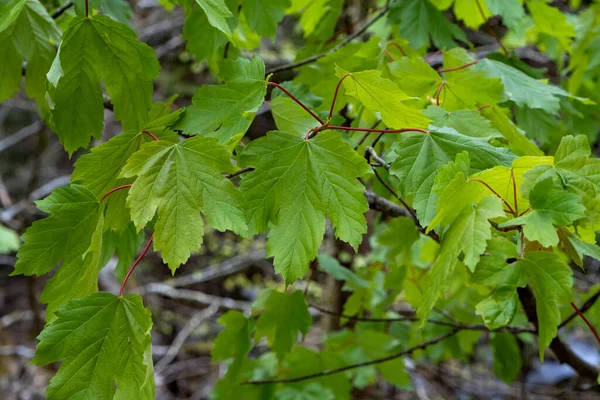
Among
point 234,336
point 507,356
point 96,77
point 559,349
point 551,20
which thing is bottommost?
point 507,356

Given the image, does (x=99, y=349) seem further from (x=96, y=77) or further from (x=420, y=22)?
(x=420, y=22)

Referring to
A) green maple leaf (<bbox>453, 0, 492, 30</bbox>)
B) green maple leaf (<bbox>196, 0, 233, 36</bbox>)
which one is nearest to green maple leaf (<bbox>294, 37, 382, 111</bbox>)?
green maple leaf (<bbox>196, 0, 233, 36</bbox>)

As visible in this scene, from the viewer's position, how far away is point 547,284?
80 centimetres

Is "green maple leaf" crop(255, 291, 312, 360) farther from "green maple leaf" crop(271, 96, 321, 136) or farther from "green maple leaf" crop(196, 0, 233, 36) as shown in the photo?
"green maple leaf" crop(196, 0, 233, 36)

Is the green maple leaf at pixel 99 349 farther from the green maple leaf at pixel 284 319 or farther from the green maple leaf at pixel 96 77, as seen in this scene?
the green maple leaf at pixel 284 319

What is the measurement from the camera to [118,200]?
986 mm

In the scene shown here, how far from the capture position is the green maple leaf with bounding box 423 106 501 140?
0.99m

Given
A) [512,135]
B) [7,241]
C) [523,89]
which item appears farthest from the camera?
[7,241]

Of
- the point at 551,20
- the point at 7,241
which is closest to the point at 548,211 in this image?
the point at 551,20

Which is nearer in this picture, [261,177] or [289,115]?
[261,177]

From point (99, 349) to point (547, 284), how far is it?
695 mm

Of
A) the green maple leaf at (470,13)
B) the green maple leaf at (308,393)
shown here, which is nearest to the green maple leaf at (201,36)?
the green maple leaf at (470,13)

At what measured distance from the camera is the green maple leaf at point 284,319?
4.54 feet

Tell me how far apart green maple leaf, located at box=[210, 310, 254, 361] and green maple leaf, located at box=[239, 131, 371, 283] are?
0.68m
